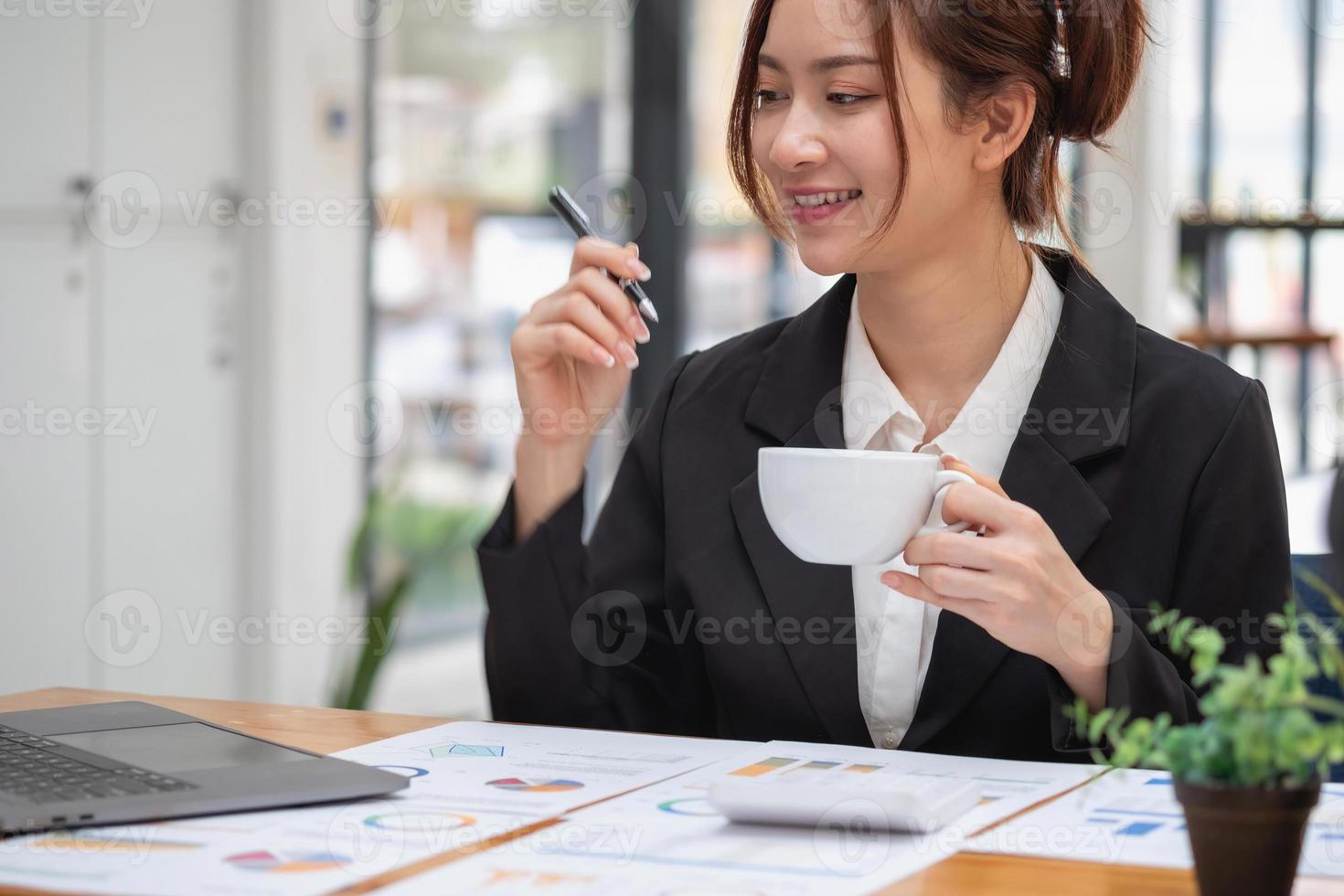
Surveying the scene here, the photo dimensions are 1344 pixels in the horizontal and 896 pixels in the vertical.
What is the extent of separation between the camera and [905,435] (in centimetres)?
143

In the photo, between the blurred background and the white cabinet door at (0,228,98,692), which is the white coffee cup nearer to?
the blurred background

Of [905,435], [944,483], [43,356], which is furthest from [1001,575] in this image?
[43,356]

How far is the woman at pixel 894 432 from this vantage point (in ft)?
4.31

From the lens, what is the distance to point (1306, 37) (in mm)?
4246

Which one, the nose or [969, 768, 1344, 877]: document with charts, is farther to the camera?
the nose

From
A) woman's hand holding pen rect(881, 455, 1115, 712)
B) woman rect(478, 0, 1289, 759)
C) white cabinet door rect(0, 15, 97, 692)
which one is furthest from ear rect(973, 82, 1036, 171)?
white cabinet door rect(0, 15, 97, 692)

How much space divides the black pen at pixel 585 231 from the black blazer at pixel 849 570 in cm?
19

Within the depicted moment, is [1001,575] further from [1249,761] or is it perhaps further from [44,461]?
[44,461]

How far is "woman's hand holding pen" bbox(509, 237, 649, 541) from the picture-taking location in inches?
51.6

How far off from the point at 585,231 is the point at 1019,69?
439mm

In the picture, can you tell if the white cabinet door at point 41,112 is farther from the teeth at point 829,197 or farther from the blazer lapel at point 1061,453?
the blazer lapel at point 1061,453

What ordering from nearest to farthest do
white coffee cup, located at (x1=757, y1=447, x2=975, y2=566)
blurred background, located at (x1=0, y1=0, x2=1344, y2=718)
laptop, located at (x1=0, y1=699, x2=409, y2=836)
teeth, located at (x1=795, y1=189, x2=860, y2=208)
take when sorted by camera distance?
laptop, located at (x1=0, y1=699, x2=409, y2=836), white coffee cup, located at (x1=757, y1=447, x2=975, y2=566), teeth, located at (x1=795, y1=189, x2=860, y2=208), blurred background, located at (x1=0, y1=0, x2=1344, y2=718)

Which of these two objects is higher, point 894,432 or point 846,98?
point 846,98

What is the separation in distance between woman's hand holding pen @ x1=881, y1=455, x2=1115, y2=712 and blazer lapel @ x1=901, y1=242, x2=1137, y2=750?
0.20m
